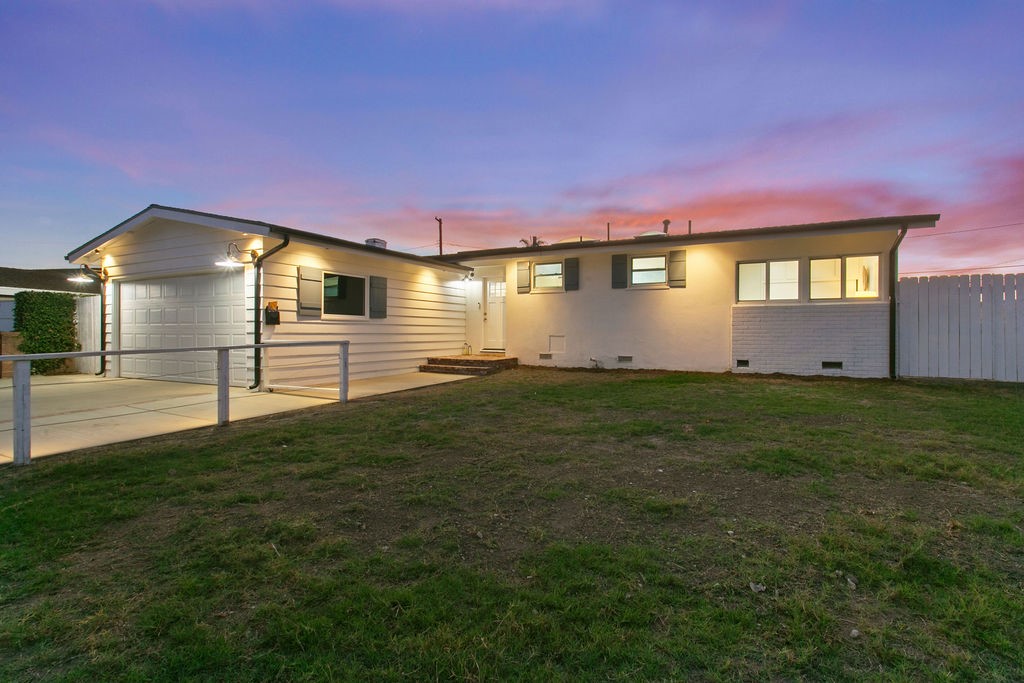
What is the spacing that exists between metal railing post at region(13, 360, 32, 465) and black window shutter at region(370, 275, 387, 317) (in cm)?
670

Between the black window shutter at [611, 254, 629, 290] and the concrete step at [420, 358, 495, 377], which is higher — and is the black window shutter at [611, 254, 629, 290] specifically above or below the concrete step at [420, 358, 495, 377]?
above

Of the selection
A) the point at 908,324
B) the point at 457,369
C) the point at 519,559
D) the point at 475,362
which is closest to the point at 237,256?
the point at 457,369

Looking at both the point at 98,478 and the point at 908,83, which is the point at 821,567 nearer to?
the point at 98,478

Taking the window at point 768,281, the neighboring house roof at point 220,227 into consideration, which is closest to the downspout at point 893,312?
the window at point 768,281

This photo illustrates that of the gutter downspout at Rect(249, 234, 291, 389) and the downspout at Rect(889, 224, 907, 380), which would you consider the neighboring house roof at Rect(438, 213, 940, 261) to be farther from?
the gutter downspout at Rect(249, 234, 291, 389)

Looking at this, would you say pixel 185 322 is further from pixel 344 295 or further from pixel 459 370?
pixel 459 370

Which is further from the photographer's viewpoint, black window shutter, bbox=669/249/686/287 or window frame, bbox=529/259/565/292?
window frame, bbox=529/259/565/292

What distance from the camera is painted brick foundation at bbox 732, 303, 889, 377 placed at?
9609mm

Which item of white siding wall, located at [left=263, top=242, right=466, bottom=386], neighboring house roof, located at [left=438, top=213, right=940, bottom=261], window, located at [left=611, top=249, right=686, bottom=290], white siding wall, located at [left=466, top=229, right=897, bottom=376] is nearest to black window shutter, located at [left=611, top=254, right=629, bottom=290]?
window, located at [left=611, top=249, right=686, bottom=290]

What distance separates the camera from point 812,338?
399 inches

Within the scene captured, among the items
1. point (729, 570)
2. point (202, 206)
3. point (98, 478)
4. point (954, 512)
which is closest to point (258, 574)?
point (729, 570)

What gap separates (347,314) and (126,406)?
4175mm

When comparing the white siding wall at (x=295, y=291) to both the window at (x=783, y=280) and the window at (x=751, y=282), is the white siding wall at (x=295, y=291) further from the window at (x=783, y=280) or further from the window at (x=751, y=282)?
the window at (x=783, y=280)

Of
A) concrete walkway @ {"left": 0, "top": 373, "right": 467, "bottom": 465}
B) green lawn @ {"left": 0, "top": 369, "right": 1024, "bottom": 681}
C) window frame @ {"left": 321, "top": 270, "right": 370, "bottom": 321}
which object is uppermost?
window frame @ {"left": 321, "top": 270, "right": 370, "bottom": 321}
